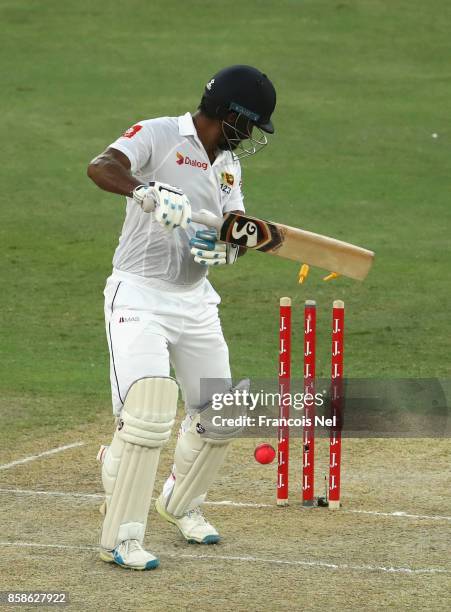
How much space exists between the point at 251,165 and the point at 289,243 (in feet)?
40.3

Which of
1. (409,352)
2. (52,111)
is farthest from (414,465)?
(52,111)

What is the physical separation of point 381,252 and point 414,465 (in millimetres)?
7196

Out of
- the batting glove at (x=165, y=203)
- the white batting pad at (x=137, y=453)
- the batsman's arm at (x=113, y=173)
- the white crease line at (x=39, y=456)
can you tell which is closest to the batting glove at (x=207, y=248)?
the batting glove at (x=165, y=203)

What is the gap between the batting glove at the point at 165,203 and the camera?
584 cm

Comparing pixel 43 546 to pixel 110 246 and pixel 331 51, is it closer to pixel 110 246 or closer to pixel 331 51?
pixel 110 246

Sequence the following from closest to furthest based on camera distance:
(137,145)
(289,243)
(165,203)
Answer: (165,203) → (137,145) → (289,243)

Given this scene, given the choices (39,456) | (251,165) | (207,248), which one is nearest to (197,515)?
(207,248)

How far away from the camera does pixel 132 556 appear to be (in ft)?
20.0

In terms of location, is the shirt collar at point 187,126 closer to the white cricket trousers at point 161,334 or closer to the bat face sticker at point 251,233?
the bat face sticker at point 251,233

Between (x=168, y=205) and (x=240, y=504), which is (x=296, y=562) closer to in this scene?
(x=240, y=504)

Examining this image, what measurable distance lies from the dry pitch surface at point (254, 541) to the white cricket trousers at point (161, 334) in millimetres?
714

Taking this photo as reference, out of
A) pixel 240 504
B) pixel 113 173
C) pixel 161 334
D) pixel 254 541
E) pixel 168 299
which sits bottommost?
pixel 254 541

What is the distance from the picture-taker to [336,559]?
6324mm

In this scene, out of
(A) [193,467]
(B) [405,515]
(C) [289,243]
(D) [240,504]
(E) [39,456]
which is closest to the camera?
(C) [289,243]
